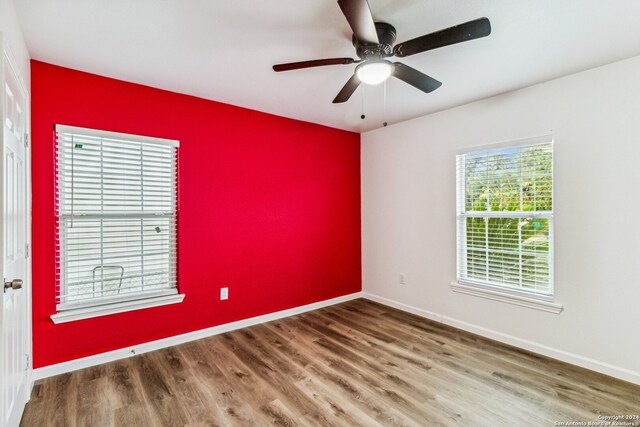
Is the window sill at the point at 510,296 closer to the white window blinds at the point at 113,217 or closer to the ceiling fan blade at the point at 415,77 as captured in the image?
the ceiling fan blade at the point at 415,77

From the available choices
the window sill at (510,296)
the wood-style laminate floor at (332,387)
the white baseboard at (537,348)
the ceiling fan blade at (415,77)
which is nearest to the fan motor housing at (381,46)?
the ceiling fan blade at (415,77)

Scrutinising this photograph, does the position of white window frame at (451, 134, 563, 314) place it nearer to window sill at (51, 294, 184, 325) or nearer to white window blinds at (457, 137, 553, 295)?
white window blinds at (457, 137, 553, 295)

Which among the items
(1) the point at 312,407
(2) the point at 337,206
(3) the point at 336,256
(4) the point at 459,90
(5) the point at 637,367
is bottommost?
(1) the point at 312,407

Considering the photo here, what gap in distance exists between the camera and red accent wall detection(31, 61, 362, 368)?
7.89ft

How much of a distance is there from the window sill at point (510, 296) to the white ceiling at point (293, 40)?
75.9 inches

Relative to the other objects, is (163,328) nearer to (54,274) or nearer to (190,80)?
(54,274)

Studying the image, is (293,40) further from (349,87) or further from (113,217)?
(113,217)

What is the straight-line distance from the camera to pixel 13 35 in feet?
5.81

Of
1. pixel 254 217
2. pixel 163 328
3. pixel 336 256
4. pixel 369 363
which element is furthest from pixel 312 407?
pixel 336 256

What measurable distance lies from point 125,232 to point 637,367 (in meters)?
4.21

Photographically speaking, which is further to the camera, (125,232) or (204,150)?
(204,150)

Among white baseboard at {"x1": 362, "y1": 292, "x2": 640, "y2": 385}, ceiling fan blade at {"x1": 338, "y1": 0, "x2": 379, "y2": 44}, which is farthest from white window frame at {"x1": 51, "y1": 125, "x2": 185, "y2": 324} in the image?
white baseboard at {"x1": 362, "y1": 292, "x2": 640, "y2": 385}

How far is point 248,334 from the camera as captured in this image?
322cm

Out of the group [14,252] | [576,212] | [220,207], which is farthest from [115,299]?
[576,212]
